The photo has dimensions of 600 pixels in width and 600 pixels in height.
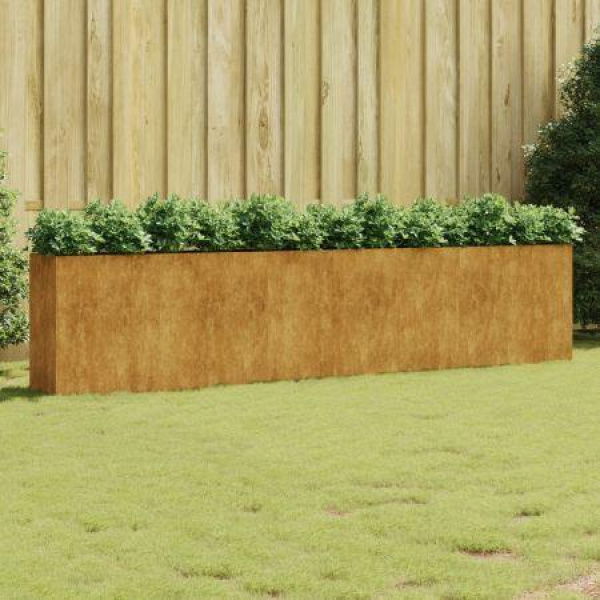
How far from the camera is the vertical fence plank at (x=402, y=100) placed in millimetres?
15742

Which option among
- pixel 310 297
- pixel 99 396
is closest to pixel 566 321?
pixel 310 297

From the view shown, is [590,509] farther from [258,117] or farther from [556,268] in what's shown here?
[258,117]

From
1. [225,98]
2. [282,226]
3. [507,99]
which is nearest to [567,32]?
[507,99]

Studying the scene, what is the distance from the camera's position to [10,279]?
508 inches

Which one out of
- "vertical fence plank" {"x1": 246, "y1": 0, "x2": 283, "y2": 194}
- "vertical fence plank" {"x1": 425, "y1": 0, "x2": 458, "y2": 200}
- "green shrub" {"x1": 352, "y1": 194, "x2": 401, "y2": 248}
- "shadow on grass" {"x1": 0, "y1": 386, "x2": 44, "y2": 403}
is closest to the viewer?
"shadow on grass" {"x1": 0, "y1": 386, "x2": 44, "y2": 403}

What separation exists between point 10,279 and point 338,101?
173 inches

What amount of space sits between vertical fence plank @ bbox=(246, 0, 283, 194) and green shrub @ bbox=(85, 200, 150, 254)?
3274 millimetres

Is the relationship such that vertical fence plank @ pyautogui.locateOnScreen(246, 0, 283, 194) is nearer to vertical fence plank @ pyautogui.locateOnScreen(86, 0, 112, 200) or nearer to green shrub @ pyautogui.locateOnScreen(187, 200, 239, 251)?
vertical fence plank @ pyautogui.locateOnScreen(86, 0, 112, 200)

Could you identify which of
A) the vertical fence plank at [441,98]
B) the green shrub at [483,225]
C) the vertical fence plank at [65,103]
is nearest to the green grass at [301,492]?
the green shrub at [483,225]

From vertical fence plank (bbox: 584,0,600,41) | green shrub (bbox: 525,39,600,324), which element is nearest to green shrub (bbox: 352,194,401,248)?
green shrub (bbox: 525,39,600,324)

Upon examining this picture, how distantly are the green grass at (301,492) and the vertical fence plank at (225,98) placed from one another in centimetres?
341

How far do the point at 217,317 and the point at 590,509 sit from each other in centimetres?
531

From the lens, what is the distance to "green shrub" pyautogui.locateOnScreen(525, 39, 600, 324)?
52.5 ft

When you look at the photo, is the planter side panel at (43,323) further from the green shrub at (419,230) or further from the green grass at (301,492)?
the green shrub at (419,230)
